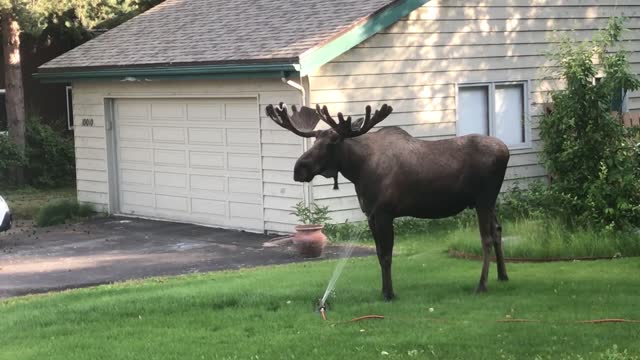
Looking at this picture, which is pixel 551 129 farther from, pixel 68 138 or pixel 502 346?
pixel 68 138

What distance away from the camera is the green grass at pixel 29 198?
19647mm

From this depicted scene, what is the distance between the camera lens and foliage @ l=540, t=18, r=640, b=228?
11.0m

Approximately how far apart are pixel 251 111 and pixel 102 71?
3832 mm

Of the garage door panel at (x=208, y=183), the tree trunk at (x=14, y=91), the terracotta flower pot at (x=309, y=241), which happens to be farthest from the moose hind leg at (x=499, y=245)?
the tree trunk at (x=14, y=91)

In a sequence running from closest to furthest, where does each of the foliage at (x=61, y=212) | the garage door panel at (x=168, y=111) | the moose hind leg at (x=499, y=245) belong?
the moose hind leg at (x=499, y=245) < the garage door panel at (x=168, y=111) < the foliage at (x=61, y=212)

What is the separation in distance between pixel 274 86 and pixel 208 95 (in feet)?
5.89

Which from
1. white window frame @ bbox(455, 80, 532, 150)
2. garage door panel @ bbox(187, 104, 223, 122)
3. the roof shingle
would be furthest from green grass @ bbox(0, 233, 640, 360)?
white window frame @ bbox(455, 80, 532, 150)

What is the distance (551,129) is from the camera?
1162 cm

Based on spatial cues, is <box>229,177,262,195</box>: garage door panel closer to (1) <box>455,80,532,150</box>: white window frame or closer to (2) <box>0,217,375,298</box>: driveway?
(2) <box>0,217,375,298</box>: driveway

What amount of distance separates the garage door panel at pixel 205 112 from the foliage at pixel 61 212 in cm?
364

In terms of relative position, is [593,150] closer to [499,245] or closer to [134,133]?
[499,245]

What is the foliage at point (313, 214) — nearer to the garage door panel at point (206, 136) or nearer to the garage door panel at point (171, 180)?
the garage door panel at point (206, 136)

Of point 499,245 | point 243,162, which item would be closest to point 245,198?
point 243,162

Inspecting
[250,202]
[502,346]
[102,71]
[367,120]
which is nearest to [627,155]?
[367,120]
